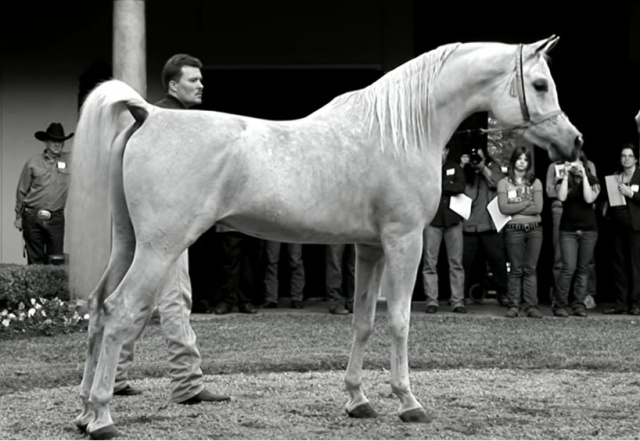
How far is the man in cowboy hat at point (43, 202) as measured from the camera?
1289cm

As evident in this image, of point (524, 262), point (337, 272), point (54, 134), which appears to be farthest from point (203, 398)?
point (54, 134)

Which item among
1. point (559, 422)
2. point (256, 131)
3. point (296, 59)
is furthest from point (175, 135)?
point (296, 59)

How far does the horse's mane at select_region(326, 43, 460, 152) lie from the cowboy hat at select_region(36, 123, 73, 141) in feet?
26.2

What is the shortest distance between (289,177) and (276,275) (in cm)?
755

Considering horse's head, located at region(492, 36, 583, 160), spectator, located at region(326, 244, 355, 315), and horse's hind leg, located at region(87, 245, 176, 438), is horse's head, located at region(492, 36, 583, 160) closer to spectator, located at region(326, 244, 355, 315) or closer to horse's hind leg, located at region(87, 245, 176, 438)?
horse's hind leg, located at region(87, 245, 176, 438)

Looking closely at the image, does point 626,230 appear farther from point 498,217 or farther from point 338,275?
point 338,275

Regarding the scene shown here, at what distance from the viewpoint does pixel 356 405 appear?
238 inches

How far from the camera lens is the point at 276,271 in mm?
12914

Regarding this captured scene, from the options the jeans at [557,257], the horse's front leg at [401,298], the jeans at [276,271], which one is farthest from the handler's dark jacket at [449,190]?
the horse's front leg at [401,298]

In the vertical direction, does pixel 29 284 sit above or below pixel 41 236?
below

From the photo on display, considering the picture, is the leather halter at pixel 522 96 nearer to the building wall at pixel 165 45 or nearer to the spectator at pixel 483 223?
the spectator at pixel 483 223

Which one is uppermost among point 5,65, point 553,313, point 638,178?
point 5,65

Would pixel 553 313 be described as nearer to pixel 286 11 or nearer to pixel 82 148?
pixel 286 11

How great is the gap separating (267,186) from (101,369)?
129 centimetres
